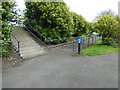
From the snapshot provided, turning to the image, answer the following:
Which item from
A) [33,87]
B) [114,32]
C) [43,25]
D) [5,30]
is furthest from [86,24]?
[33,87]

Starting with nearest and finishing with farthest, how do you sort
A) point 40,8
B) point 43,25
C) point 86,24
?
point 40,8, point 43,25, point 86,24

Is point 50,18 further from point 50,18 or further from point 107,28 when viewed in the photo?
point 107,28

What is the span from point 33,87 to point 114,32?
8636 millimetres

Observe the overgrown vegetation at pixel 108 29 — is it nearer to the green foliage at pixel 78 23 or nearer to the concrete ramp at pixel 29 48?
the green foliage at pixel 78 23

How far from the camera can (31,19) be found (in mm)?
9766

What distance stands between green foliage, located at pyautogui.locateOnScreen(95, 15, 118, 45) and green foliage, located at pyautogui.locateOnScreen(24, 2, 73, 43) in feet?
9.57

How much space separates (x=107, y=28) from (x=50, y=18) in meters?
5.43

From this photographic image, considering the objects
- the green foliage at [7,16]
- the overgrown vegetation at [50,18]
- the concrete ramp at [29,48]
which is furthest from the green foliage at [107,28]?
the green foliage at [7,16]

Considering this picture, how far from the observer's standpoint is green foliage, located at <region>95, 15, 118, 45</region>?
843 centimetres

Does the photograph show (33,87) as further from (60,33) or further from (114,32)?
(114,32)

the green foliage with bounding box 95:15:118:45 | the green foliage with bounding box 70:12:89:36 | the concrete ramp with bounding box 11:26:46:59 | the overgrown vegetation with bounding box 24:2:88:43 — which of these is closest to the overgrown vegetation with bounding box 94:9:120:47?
the green foliage with bounding box 95:15:118:45

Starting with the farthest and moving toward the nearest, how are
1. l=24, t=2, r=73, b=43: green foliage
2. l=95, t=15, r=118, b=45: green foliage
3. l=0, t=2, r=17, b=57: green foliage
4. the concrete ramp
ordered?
l=95, t=15, r=118, b=45: green foliage, l=24, t=2, r=73, b=43: green foliage, the concrete ramp, l=0, t=2, r=17, b=57: green foliage

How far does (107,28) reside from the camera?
335 inches

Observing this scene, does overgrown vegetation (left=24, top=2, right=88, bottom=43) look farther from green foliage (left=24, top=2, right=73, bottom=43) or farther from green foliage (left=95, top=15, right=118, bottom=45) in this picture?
green foliage (left=95, top=15, right=118, bottom=45)
